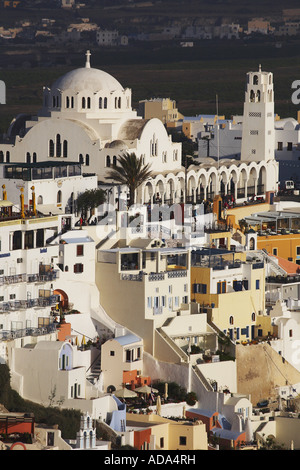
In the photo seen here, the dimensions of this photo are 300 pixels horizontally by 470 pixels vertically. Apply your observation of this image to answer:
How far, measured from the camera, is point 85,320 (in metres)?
58.5

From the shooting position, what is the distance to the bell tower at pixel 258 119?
89.4 m

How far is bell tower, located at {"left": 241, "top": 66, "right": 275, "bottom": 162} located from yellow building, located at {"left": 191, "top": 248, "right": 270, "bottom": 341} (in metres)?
26.3

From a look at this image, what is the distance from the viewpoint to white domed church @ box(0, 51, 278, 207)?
251 ft

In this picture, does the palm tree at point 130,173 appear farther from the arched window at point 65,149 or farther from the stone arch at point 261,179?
the stone arch at point 261,179

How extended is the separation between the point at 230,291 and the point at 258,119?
97.1 ft

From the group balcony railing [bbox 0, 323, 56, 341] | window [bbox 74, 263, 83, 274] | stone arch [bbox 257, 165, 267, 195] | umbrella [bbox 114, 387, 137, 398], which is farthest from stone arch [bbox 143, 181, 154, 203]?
umbrella [bbox 114, 387, 137, 398]

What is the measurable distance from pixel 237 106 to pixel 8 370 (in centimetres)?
12460

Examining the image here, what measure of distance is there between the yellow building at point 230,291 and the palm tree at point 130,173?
10667 millimetres

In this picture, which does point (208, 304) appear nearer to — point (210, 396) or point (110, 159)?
point (210, 396)

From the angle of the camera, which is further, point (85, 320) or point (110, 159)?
point (110, 159)

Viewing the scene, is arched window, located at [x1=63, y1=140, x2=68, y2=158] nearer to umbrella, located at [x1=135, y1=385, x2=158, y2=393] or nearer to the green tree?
the green tree
